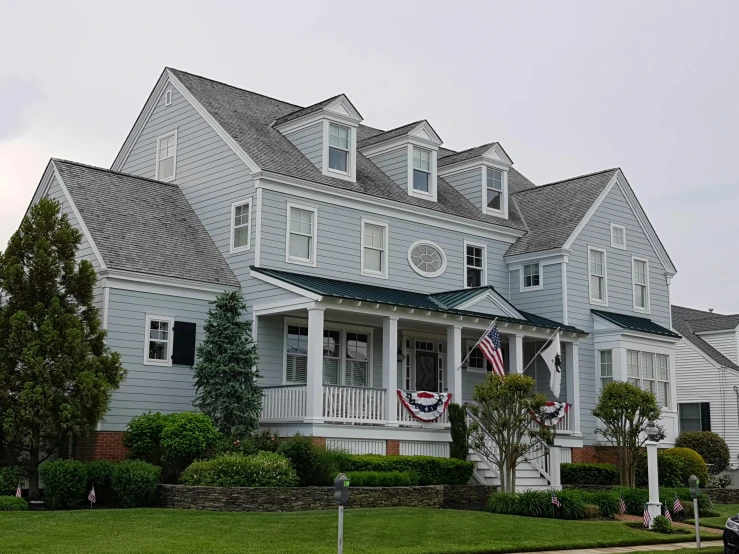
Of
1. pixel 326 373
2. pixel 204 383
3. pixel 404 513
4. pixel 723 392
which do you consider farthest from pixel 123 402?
pixel 723 392

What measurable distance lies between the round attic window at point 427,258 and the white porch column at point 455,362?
9.94 ft

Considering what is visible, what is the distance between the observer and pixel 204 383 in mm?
22656

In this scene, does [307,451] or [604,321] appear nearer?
[307,451]

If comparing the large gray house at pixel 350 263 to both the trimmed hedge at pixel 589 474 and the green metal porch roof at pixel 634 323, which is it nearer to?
the green metal porch roof at pixel 634 323

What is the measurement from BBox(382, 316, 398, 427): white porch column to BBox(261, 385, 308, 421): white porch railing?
2195mm

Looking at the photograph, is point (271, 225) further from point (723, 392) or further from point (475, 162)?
point (723, 392)

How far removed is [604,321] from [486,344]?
689cm

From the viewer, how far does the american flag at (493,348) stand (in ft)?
80.1

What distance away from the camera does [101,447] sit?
22.1 metres

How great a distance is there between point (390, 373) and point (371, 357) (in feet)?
10.5

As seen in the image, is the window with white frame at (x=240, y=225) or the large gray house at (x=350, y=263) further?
the window with white frame at (x=240, y=225)

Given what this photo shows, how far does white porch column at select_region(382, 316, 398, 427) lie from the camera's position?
78.3ft

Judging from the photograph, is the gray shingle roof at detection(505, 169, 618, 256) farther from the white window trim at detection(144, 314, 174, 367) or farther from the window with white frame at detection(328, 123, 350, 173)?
the white window trim at detection(144, 314, 174, 367)

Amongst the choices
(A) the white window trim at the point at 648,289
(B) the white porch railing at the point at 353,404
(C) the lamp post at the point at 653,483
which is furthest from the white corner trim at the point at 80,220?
(A) the white window trim at the point at 648,289
